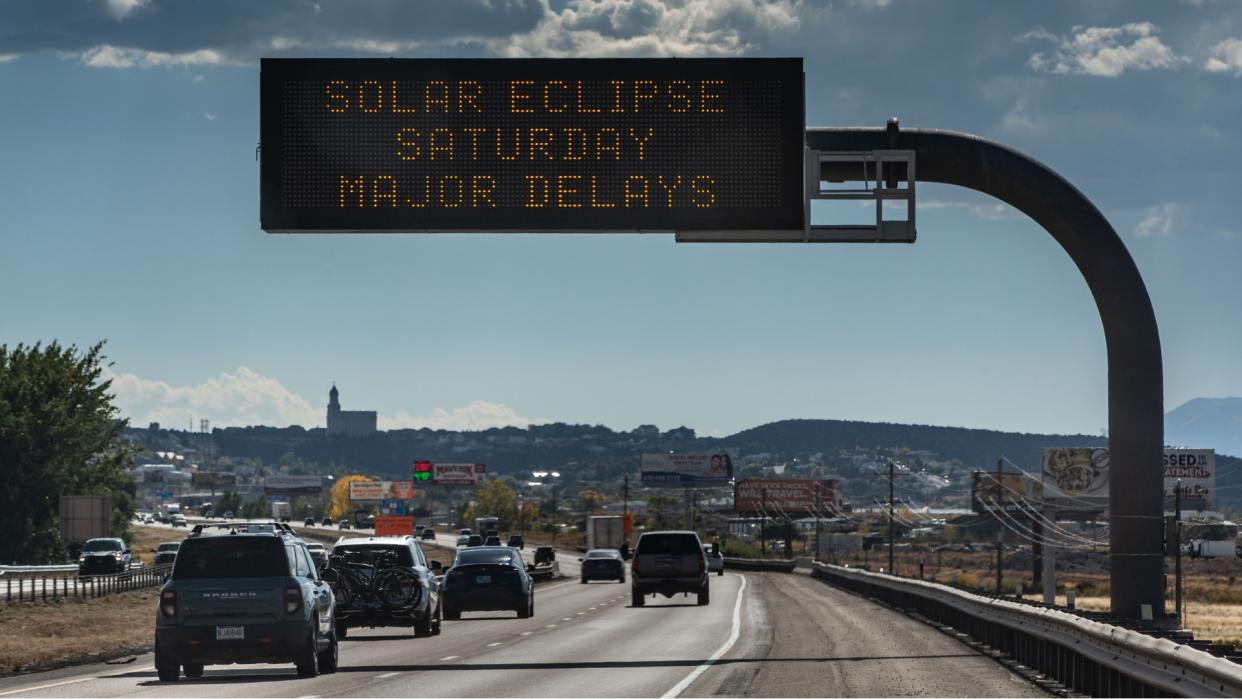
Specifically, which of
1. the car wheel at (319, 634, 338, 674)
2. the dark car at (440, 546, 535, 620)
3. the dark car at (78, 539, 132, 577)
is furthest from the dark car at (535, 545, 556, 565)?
the car wheel at (319, 634, 338, 674)

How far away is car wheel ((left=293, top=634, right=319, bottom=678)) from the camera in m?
22.6

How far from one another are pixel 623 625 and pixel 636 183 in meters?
15.8

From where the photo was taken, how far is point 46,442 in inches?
4316

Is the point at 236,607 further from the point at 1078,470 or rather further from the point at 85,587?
the point at 1078,470

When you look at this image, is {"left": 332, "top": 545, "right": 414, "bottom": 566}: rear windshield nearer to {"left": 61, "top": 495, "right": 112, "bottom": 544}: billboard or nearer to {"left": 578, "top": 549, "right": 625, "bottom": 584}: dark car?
{"left": 578, "top": 549, "right": 625, "bottom": 584}: dark car

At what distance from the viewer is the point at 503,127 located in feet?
81.4

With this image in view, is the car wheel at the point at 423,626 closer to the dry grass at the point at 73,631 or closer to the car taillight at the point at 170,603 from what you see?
the dry grass at the point at 73,631

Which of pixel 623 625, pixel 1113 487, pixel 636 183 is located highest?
pixel 636 183

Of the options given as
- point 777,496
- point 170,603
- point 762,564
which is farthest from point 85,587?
point 777,496

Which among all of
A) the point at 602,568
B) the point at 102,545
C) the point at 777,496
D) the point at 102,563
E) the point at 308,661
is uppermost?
the point at 308,661

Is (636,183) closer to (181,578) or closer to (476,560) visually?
(181,578)

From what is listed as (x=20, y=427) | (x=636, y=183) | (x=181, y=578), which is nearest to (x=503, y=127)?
(x=636, y=183)

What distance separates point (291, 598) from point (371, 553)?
1141cm

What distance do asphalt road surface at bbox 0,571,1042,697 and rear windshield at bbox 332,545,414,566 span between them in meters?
1.48
